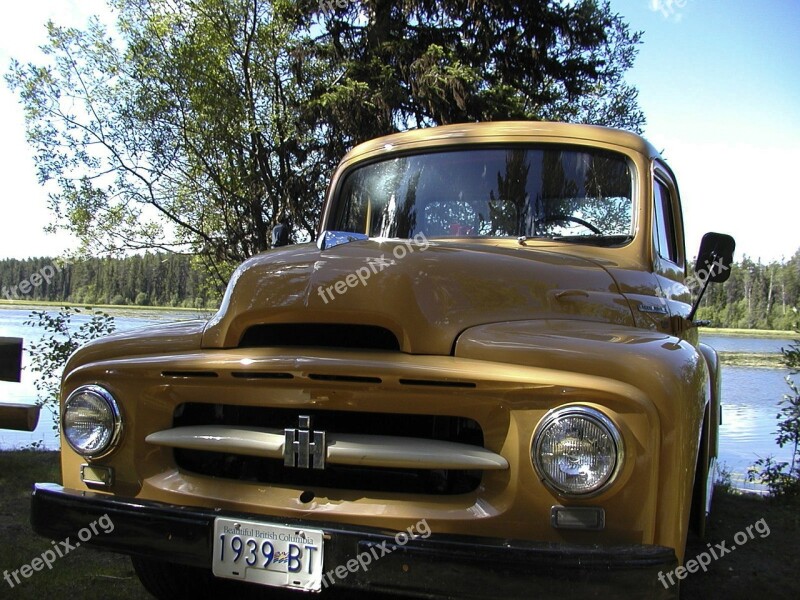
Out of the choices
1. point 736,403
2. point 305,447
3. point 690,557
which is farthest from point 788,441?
point 305,447

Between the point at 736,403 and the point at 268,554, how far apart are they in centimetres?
835

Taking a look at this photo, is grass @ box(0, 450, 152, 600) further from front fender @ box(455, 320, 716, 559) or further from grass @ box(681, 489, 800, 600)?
grass @ box(681, 489, 800, 600)

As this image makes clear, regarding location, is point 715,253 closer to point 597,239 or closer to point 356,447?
point 597,239

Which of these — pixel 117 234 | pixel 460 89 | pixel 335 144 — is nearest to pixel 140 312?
pixel 117 234

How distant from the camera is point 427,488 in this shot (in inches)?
78.0

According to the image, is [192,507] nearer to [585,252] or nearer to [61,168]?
[585,252]

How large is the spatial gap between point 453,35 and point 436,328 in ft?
37.8

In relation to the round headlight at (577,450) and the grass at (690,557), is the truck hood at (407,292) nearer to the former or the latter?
the round headlight at (577,450)

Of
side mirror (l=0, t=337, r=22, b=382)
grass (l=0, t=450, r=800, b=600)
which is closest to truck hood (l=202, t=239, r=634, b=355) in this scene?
grass (l=0, t=450, r=800, b=600)

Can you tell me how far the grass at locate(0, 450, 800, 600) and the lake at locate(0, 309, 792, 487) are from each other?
63.3 inches

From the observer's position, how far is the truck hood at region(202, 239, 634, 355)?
206 cm

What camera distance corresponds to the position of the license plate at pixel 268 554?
1836mm

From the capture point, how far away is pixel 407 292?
2082 mm

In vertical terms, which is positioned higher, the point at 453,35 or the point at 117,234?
the point at 453,35
